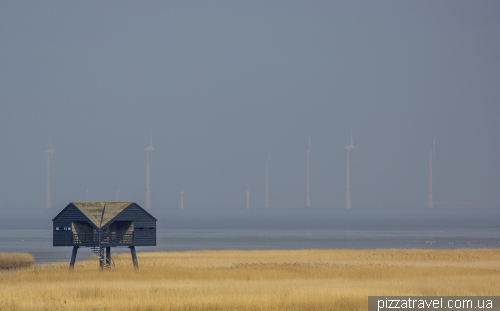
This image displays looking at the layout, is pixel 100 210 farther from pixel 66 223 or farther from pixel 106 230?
pixel 66 223

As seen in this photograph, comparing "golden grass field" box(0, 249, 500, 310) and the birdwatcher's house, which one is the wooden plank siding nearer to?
the birdwatcher's house

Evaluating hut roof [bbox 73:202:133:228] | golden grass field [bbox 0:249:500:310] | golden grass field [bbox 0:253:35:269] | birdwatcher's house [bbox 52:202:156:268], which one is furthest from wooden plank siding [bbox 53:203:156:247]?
→ golden grass field [bbox 0:253:35:269]

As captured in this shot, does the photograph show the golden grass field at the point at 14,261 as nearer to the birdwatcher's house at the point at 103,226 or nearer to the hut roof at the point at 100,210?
the birdwatcher's house at the point at 103,226

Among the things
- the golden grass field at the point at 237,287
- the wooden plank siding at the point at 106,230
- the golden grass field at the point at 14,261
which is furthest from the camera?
the golden grass field at the point at 14,261

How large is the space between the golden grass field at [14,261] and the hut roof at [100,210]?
54.8 ft

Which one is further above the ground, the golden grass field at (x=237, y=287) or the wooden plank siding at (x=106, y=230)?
the wooden plank siding at (x=106, y=230)

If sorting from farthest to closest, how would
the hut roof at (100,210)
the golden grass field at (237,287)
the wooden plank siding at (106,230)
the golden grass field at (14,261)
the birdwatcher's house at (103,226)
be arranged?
the golden grass field at (14,261) < the wooden plank siding at (106,230) < the birdwatcher's house at (103,226) < the hut roof at (100,210) < the golden grass field at (237,287)

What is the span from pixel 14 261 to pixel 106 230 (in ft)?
73.9

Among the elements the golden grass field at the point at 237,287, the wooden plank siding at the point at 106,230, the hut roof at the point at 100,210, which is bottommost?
the golden grass field at the point at 237,287

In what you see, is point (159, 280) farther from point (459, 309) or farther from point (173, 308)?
point (459, 309)

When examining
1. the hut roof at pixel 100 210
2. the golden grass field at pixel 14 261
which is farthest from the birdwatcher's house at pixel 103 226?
the golden grass field at pixel 14 261

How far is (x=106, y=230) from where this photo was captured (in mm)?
61156

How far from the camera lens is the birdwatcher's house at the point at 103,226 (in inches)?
2387

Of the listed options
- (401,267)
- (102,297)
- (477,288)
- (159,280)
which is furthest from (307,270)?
(102,297)
